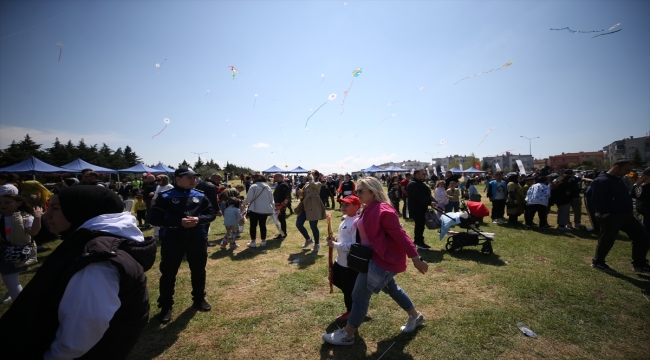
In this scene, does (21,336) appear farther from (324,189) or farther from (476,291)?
(324,189)

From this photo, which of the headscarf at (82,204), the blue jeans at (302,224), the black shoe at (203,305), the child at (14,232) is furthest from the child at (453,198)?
the child at (14,232)

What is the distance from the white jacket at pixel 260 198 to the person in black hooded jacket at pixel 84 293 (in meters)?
4.99

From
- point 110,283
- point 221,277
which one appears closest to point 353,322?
point 110,283

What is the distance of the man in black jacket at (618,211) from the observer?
4.71m

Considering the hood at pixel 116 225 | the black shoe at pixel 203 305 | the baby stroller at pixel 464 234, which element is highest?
the hood at pixel 116 225

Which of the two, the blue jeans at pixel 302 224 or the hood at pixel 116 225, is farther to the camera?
the blue jeans at pixel 302 224

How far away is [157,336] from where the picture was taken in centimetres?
331

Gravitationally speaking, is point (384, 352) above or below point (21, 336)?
below

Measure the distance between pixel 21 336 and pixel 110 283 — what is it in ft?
1.40

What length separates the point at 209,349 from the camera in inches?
121

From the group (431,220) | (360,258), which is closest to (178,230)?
(360,258)

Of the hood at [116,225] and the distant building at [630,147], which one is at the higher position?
the distant building at [630,147]

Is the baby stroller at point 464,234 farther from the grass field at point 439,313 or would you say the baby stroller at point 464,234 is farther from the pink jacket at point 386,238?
the pink jacket at point 386,238

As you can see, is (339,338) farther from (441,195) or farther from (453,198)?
(453,198)
